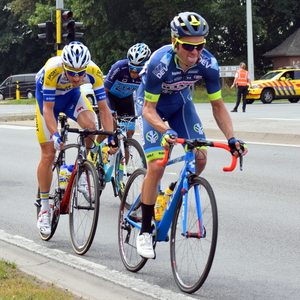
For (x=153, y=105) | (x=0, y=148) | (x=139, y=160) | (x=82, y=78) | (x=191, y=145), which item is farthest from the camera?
(x=0, y=148)

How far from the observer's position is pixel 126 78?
8.10 m

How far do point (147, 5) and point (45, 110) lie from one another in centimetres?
4649

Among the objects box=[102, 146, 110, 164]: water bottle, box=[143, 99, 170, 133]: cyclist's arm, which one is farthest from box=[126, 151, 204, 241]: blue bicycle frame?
box=[102, 146, 110, 164]: water bottle

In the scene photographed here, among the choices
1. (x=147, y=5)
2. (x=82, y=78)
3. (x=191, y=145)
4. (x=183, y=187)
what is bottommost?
(x=183, y=187)

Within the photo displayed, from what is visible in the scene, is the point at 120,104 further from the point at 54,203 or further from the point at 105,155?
the point at 54,203

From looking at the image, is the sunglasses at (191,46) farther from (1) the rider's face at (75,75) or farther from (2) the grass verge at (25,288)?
(2) the grass verge at (25,288)

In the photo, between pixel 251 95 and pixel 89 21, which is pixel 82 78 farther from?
pixel 89 21

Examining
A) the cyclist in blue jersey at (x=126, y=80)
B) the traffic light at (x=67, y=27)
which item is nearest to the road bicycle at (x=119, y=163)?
the cyclist in blue jersey at (x=126, y=80)

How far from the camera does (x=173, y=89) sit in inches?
205

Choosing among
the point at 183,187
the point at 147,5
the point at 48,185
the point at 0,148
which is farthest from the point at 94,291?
the point at 147,5

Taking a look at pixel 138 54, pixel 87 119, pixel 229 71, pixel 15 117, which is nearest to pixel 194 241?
pixel 87 119

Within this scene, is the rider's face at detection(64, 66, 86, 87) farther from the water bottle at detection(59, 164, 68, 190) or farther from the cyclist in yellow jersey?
the water bottle at detection(59, 164, 68, 190)

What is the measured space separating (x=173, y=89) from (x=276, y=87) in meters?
28.8

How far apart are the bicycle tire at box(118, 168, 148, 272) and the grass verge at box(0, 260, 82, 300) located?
2.78 ft
